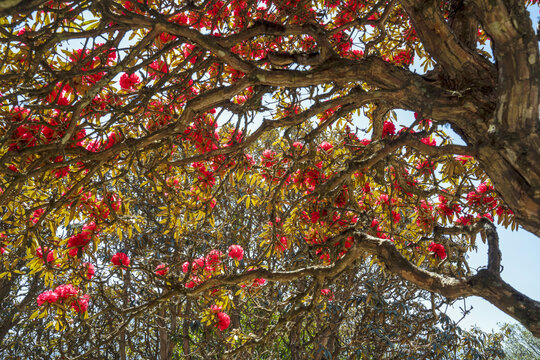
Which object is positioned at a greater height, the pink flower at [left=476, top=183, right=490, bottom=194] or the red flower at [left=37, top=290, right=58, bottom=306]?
the pink flower at [left=476, top=183, right=490, bottom=194]

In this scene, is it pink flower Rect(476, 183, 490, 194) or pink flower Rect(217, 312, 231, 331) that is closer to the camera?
pink flower Rect(476, 183, 490, 194)

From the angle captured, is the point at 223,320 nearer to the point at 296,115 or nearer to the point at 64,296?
the point at 64,296

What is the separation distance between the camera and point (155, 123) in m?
2.64

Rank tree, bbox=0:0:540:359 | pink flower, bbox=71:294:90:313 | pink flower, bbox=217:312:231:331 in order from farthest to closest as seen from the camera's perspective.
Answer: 1. pink flower, bbox=217:312:231:331
2. pink flower, bbox=71:294:90:313
3. tree, bbox=0:0:540:359

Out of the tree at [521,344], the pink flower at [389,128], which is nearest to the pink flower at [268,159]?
the pink flower at [389,128]

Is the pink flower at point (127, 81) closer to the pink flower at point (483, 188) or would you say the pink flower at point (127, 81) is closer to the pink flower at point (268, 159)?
the pink flower at point (268, 159)

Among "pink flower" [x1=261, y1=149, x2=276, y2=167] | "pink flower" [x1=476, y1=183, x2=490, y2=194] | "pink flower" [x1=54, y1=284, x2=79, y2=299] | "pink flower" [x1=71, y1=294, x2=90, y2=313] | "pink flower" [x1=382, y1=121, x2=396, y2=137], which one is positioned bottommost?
"pink flower" [x1=71, y1=294, x2=90, y2=313]

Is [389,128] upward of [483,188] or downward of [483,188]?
upward

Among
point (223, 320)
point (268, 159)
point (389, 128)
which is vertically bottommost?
point (223, 320)

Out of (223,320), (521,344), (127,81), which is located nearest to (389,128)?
(127,81)

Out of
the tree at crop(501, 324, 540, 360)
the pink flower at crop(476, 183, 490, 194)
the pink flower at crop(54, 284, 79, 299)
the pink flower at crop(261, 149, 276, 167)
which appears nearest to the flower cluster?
the pink flower at crop(54, 284, 79, 299)

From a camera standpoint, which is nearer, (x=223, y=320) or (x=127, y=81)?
(x=127, y=81)

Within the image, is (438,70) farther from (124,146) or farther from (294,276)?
(124,146)

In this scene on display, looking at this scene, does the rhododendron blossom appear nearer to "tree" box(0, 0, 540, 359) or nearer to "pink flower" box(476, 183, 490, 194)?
"tree" box(0, 0, 540, 359)
